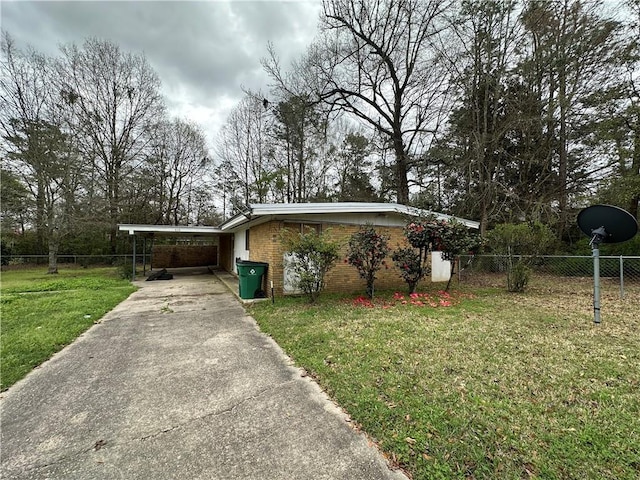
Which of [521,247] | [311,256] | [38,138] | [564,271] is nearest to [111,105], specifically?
[38,138]

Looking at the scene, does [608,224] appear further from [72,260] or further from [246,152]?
[72,260]

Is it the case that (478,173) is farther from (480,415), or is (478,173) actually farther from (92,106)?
(92,106)

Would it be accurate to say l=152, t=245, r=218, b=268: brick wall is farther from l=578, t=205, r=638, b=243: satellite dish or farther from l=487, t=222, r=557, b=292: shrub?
l=578, t=205, r=638, b=243: satellite dish

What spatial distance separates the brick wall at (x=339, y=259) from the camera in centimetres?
730

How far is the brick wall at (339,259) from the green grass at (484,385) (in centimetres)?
195

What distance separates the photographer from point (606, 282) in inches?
389

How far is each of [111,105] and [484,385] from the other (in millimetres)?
22595

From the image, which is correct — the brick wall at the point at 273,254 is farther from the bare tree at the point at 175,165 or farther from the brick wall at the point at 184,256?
the bare tree at the point at 175,165

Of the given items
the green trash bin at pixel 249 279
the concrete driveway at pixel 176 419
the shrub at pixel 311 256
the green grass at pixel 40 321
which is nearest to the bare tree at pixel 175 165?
the green grass at pixel 40 321

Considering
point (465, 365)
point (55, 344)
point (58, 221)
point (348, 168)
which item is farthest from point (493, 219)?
point (58, 221)

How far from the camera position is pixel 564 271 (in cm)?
1121

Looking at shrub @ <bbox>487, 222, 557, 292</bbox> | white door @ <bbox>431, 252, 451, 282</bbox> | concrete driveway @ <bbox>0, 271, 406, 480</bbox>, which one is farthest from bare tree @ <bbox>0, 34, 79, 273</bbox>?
shrub @ <bbox>487, 222, 557, 292</bbox>

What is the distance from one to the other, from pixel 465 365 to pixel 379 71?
48.3ft

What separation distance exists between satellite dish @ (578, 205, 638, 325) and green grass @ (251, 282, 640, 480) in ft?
3.72
